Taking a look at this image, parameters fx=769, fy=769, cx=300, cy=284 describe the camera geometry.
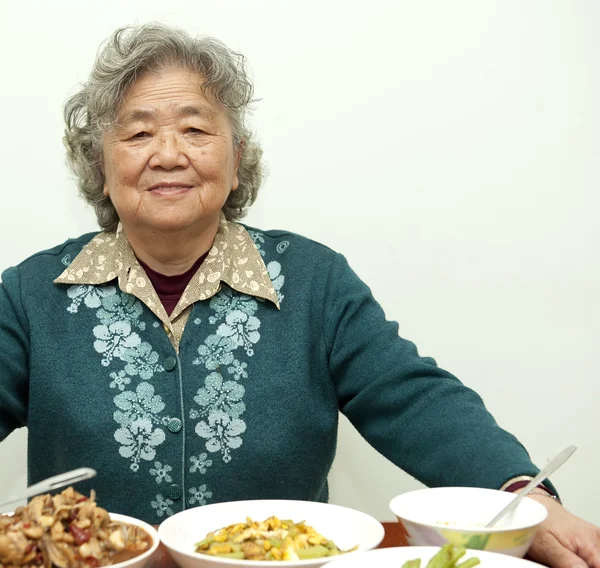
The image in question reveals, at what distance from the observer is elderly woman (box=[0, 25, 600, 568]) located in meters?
1.70

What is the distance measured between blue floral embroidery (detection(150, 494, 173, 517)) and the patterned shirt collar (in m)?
0.39

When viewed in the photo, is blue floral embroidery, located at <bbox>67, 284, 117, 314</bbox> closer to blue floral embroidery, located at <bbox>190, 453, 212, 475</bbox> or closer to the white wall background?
blue floral embroidery, located at <bbox>190, 453, 212, 475</bbox>

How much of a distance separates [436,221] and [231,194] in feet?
2.36

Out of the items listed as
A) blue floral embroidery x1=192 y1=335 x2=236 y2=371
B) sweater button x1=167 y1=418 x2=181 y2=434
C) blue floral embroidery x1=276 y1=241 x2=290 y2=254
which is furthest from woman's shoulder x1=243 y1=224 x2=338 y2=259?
sweater button x1=167 y1=418 x2=181 y2=434

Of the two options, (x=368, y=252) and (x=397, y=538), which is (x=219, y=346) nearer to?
(x=397, y=538)

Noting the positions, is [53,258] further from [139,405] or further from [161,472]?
[161,472]

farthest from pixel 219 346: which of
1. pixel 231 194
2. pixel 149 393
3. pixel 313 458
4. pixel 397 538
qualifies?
pixel 397 538

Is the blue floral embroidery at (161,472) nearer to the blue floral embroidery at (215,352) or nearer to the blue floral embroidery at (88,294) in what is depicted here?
the blue floral embroidery at (215,352)

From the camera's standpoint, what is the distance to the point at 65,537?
974mm

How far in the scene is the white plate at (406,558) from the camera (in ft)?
3.18

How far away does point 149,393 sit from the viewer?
5.65 ft

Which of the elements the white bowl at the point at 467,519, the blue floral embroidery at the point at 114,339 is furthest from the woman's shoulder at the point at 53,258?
the white bowl at the point at 467,519

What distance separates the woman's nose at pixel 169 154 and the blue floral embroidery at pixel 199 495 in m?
0.73

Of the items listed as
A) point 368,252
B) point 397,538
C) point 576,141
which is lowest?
point 397,538
